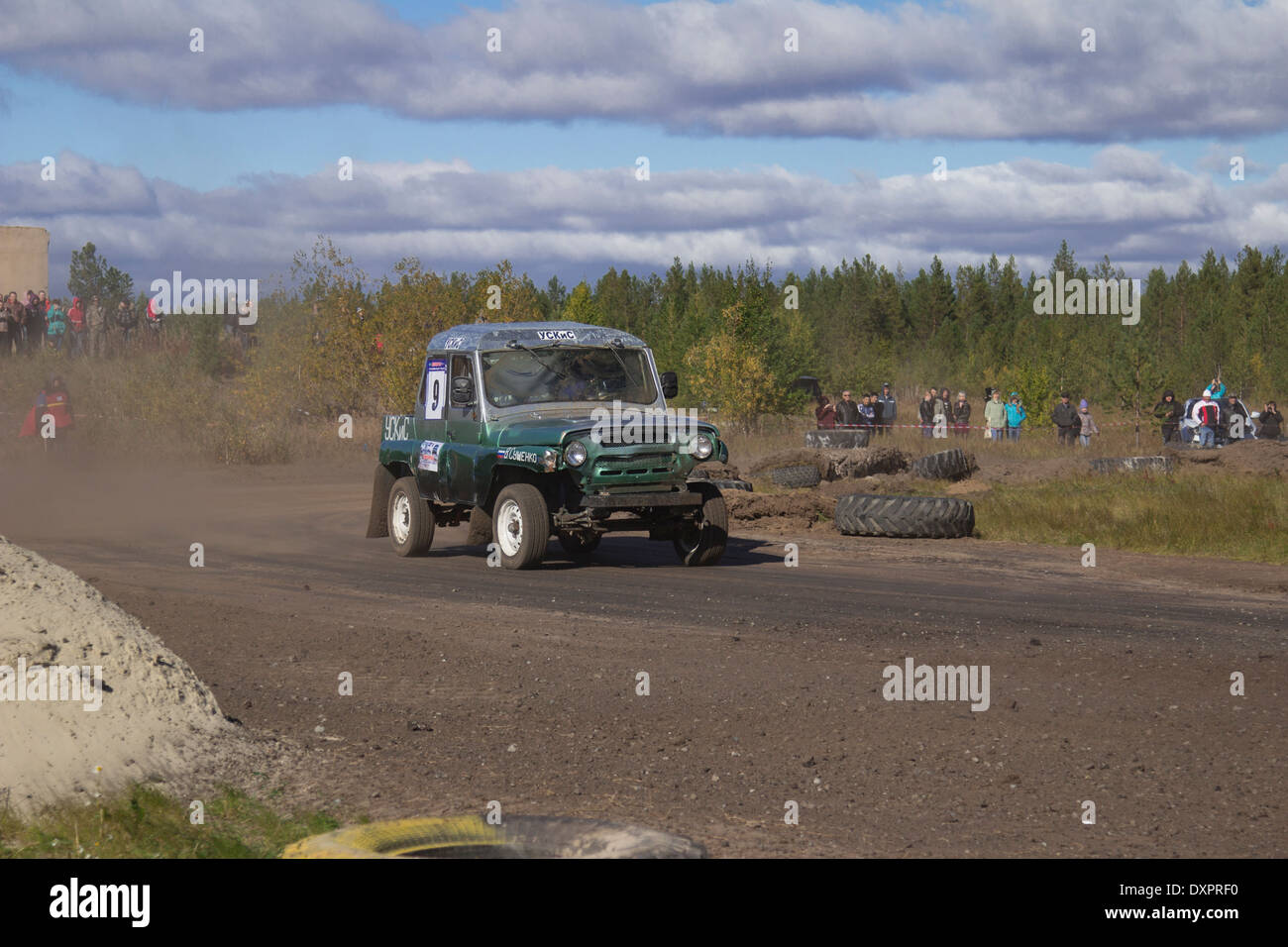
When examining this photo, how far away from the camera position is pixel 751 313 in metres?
44.7

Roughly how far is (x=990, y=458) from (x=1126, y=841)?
853 inches

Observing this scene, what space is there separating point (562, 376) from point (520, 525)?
5.80ft

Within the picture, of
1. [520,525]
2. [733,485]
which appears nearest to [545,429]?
[520,525]

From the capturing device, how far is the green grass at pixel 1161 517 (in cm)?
1591

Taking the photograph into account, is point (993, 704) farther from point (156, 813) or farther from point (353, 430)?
point (353, 430)

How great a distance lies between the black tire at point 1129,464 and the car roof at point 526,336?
10.4 m

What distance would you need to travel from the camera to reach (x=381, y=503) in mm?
16469

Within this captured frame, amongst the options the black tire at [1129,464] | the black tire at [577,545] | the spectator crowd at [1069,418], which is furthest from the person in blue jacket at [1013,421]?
the black tire at [577,545]

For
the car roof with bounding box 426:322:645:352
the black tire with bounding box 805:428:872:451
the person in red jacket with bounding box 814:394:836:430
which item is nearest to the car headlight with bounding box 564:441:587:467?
the car roof with bounding box 426:322:645:352

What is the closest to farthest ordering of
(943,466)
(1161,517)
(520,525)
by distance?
(520,525) < (1161,517) < (943,466)

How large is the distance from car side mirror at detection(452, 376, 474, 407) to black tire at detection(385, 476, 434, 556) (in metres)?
1.56

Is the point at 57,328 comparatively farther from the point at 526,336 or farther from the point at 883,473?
the point at 526,336

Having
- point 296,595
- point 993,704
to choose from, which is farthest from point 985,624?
point 296,595
